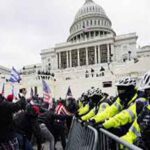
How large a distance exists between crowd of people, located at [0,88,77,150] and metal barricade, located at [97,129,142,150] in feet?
5.35

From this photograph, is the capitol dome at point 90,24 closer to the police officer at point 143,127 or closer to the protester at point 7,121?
the protester at point 7,121

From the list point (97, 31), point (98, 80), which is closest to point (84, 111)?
point (98, 80)

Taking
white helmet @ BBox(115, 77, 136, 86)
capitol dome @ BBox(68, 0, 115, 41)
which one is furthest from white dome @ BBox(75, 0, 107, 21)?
white helmet @ BBox(115, 77, 136, 86)

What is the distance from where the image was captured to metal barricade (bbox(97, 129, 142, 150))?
10.3 feet

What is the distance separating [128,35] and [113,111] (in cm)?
7815

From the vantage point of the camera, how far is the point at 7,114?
546 cm

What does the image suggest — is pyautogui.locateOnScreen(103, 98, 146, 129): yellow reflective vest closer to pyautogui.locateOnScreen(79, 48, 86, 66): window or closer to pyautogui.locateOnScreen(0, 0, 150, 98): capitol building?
pyautogui.locateOnScreen(0, 0, 150, 98): capitol building

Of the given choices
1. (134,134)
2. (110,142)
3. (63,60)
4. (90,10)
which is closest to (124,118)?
(110,142)

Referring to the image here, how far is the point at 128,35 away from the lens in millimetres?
81688

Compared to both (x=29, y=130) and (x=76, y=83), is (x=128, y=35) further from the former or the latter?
(x=29, y=130)

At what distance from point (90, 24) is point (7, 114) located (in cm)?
8885

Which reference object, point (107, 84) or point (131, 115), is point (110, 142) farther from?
point (107, 84)

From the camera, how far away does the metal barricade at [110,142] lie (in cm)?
314

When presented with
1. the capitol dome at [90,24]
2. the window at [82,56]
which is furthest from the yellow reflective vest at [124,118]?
the capitol dome at [90,24]
